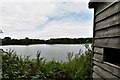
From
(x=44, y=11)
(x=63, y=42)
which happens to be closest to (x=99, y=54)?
(x=44, y=11)

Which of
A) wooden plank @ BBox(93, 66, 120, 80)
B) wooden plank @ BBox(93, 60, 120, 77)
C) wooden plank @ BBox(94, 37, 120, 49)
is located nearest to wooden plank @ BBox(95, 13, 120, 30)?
wooden plank @ BBox(94, 37, 120, 49)

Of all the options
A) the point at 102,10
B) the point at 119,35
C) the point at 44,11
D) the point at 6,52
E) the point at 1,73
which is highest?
the point at 44,11

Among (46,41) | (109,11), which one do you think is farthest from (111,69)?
(46,41)

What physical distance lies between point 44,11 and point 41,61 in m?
2.50

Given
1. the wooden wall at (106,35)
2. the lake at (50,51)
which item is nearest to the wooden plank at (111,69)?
the wooden wall at (106,35)

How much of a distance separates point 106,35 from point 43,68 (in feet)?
12.0

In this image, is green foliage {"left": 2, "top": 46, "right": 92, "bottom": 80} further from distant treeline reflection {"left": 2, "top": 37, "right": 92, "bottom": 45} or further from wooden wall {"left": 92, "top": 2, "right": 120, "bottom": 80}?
wooden wall {"left": 92, "top": 2, "right": 120, "bottom": 80}

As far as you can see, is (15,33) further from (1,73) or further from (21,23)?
(1,73)

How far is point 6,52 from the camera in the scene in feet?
25.6

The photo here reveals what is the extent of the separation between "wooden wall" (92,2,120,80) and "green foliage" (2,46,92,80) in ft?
5.78

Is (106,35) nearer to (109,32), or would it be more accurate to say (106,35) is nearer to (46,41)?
(109,32)

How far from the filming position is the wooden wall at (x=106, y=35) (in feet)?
13.1

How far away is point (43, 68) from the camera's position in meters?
7.79

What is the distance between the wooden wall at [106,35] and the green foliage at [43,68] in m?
1.76
